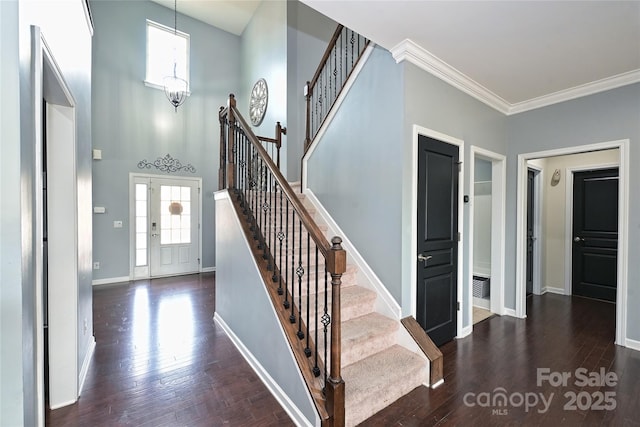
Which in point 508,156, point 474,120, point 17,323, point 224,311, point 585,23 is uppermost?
point 585,23

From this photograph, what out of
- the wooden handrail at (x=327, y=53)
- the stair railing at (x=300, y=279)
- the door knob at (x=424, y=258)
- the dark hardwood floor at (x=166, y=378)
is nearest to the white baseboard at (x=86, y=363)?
the dark hardwood floor at (x=166, y=378)

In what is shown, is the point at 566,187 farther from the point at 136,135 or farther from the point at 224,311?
the point at 136,135

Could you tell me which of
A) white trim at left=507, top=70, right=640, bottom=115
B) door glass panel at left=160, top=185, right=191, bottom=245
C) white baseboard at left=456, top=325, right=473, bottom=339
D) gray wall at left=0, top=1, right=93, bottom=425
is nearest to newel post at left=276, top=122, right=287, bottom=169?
door glass panel at left=160, top=185, right=191, bottom=245

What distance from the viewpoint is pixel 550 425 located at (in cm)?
185

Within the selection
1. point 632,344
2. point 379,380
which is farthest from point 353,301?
point 632,344

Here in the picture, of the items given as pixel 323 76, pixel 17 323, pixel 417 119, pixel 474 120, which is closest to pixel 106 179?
pixel 323 76

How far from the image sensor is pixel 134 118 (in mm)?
5660

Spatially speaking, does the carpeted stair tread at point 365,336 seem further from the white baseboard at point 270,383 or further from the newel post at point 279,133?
the newel post at point 279,133

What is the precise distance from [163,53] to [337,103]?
16.6 feet

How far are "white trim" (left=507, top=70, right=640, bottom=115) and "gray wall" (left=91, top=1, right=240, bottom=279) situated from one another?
5.81 meters

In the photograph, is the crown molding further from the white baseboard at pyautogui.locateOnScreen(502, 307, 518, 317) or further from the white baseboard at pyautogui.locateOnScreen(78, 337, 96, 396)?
the white baseboard at pyautogui.locateOnScreen(78, 337, 96, 396)

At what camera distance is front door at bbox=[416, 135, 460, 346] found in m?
2.68

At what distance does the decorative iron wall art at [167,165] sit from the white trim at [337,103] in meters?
3.51

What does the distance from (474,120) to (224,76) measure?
5.86m
